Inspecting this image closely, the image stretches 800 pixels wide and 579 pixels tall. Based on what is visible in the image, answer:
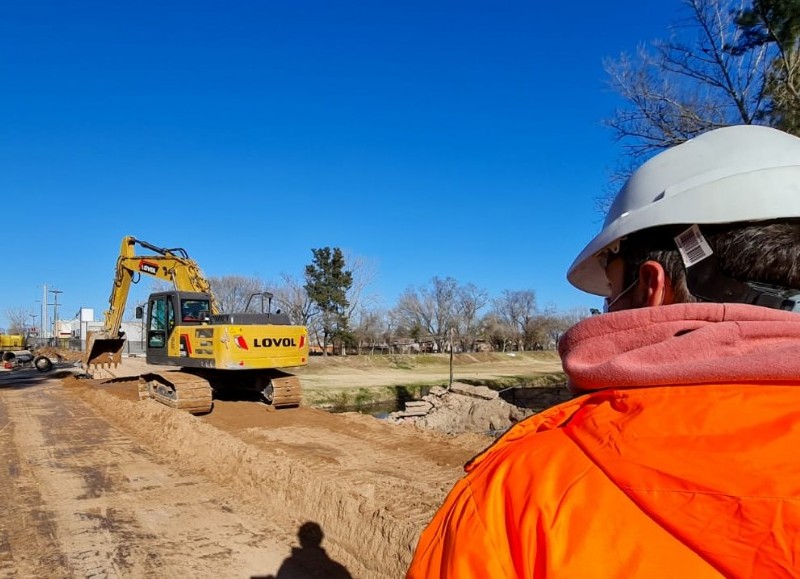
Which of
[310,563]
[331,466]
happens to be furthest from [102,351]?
[310,563]

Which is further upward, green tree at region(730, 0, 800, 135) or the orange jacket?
green tree at region(730, 0, 800, 135)

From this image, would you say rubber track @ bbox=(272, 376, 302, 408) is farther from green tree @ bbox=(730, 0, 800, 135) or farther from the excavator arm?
green tree @ bbox=(730, 0, 800, 135)

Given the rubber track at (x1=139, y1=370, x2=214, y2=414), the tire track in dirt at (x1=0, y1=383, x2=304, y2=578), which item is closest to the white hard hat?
the tire track in dirt at (x1=0, y1=383, x2=304, y2=578)

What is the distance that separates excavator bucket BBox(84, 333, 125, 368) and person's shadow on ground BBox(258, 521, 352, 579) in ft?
52.5

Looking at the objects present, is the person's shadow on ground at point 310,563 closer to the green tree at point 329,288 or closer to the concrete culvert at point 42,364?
the concrete culvert at point 42,364

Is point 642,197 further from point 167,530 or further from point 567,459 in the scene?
point 167,530

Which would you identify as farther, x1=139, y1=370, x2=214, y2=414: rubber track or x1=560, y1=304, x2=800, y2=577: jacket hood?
x1=139, y1=370, x2=214, y2=414: rubber track

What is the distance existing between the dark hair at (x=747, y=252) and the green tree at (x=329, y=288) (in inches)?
2020

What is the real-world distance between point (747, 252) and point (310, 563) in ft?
17.3

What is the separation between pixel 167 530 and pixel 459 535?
5.91m

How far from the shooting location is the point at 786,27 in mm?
11898

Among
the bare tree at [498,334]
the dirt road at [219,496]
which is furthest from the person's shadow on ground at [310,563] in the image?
the bare tree at [498,334]

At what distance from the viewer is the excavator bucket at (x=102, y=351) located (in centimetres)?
1948

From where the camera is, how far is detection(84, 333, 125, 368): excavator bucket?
19.5m
